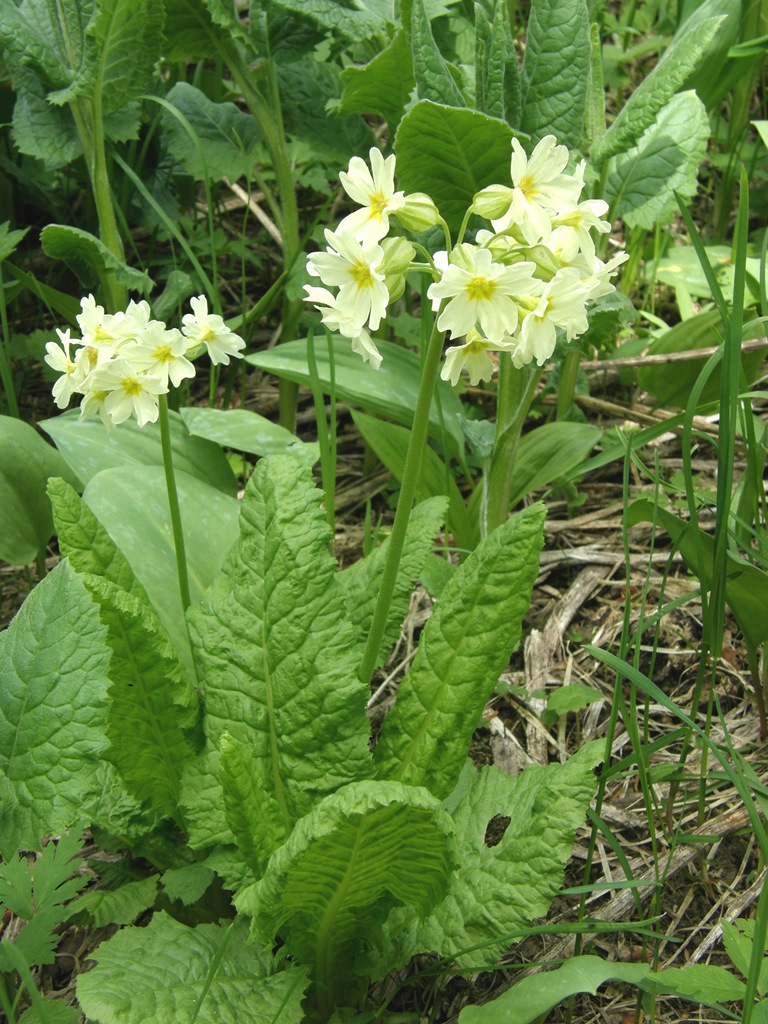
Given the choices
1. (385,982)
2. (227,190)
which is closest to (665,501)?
(385,982)

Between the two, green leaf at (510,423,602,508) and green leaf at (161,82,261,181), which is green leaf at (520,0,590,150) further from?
green leaf at (161,82,261,181)

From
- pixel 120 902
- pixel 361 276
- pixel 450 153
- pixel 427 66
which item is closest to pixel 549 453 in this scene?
pixel 450 153

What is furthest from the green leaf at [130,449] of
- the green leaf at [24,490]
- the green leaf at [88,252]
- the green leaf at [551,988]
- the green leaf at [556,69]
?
the green leaf at [551,988]

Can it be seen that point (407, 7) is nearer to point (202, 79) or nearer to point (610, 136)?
point (610, 136)

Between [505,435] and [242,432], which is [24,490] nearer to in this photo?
[242,432]

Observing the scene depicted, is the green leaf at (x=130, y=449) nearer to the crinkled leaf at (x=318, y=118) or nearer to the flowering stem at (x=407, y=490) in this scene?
the flowering stem at (x=407, y=490)
